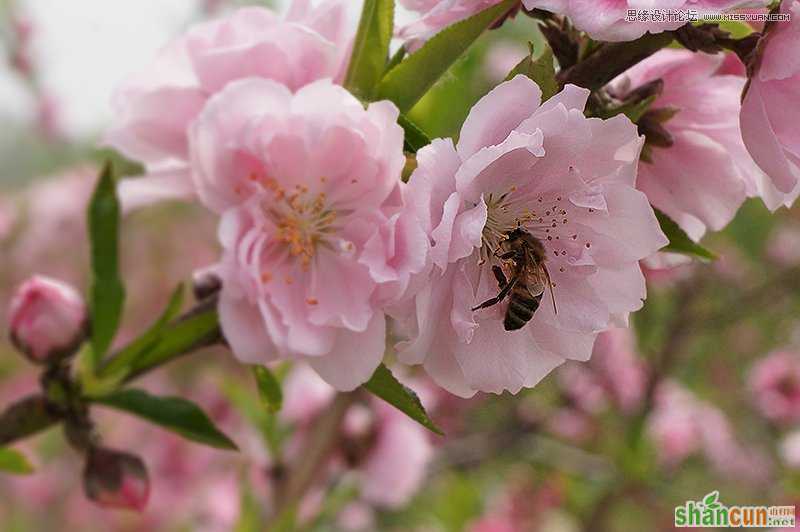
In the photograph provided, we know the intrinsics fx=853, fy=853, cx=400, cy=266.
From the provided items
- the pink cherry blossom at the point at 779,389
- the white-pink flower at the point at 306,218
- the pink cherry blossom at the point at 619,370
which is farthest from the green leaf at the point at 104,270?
the pink cherry blossom at the point at 779,389

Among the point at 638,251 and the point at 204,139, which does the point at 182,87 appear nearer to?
the point at 204,139

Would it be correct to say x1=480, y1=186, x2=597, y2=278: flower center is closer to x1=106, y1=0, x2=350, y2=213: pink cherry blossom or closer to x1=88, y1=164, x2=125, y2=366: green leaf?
x1=106, y1=0, x2=350, y2=213: pink cherry blossom

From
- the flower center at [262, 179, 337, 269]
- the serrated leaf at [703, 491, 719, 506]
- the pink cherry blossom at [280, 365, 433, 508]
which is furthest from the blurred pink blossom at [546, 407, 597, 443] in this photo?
the flower center at [262, 179, 337, 269]

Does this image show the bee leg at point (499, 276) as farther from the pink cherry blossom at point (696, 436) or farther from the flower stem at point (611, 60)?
the pink cherry blossom at point (696, 436)

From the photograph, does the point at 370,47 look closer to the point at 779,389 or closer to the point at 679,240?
the point at 679,240

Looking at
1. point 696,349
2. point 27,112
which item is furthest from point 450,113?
point 27,112
